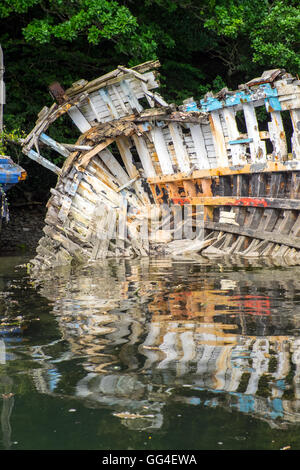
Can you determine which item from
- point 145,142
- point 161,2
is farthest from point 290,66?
point 145,142

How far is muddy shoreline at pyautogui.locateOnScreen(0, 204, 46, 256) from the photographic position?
15.2 meters

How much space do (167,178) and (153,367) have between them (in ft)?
27.6

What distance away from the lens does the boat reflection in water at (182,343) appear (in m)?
4.07

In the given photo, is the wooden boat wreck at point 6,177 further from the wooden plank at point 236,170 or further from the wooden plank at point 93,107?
the wooden plank at point 236,170

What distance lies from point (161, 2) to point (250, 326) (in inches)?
520

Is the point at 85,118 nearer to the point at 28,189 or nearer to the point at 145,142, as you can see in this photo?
the point at 145,142

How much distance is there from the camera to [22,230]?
53.8 ft

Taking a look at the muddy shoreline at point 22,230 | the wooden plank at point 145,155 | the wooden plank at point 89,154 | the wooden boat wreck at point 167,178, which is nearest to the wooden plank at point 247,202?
the wooden boat wreck at point 167,178

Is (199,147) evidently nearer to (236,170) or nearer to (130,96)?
(236,170)

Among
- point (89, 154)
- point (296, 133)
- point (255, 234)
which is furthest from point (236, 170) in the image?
point (89, 154)

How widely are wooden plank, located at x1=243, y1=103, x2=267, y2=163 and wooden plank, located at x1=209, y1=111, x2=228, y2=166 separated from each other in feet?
2.20

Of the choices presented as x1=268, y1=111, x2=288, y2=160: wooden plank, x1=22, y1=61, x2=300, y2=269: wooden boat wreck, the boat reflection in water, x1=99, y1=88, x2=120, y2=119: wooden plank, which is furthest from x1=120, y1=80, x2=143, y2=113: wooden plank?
the boat reflection in water

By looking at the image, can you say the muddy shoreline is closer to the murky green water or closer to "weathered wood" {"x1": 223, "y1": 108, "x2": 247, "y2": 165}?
"weathered wood" {"x1": 223, "y1": 108, "x2": 247, "y2": 165}

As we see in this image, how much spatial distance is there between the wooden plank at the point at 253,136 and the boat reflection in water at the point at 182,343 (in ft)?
8.90
